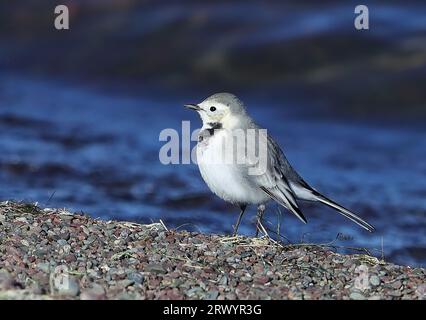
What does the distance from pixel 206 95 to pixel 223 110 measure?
10658 mm

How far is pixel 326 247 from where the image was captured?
7.77 m

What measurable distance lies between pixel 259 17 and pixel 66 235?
1448 centimetres

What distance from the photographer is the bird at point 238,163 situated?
7.98 meters

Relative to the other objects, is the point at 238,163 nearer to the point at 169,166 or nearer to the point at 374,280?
the point at 374,280

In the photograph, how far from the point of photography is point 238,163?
800cm

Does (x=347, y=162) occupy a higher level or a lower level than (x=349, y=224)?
higher

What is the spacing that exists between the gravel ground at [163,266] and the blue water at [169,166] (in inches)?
70.4

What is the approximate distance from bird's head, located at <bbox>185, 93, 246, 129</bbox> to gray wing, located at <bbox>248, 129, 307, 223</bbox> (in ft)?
0.83

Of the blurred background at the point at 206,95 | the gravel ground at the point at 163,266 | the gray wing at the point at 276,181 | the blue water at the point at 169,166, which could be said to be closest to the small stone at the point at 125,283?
the gravel ground at the point at 163,266

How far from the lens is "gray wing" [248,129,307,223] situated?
816cm

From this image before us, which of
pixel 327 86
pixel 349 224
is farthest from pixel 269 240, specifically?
pixel 327 86

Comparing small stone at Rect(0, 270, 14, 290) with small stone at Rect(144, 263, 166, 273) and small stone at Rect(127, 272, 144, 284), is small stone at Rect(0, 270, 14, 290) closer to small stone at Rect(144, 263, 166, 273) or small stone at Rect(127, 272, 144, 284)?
small stone at Rect(127, 272, 144, 284)

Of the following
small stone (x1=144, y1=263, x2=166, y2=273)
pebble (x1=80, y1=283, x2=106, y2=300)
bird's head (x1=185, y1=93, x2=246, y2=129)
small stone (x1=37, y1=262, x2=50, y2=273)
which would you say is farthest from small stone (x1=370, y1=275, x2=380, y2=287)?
small stone (x1=37, y1=262, x2=50, y2=273)

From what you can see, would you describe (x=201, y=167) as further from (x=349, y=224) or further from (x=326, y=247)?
(x=349, y=224)
